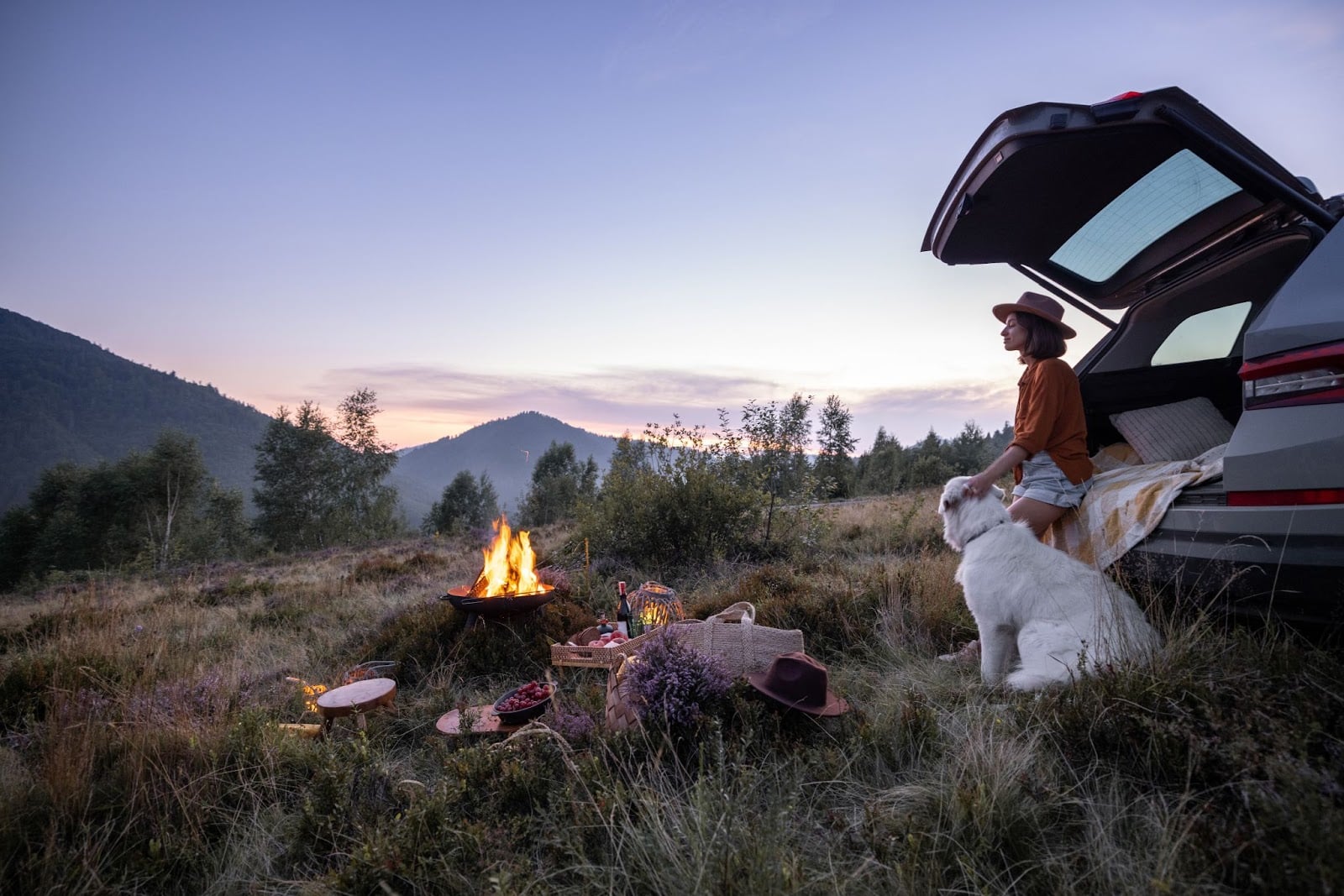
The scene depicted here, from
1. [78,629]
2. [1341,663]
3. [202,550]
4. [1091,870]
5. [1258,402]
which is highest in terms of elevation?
[1258,402]

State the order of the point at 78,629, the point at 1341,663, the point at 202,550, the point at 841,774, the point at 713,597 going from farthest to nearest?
1. the point at 202,550
2. the point at 713,597
3. the point at 78,629
4. the point at 841,774
5. the point at 1341,663

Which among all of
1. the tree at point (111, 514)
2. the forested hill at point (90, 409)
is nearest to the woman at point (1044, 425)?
the tree at point (111, 514)

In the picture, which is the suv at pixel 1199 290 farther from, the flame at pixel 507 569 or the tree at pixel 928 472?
the tree at pixel 928 472

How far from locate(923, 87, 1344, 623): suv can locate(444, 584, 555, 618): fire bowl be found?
466 centimetres

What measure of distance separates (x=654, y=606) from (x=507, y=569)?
1.95 meters

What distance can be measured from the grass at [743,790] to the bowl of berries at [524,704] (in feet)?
1.21

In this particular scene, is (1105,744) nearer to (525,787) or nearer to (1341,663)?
(1341,663)

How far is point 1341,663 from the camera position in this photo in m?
2.27

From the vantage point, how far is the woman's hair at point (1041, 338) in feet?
13.0

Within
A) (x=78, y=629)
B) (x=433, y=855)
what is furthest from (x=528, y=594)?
(x=78, y=629)

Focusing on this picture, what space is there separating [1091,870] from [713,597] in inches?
168

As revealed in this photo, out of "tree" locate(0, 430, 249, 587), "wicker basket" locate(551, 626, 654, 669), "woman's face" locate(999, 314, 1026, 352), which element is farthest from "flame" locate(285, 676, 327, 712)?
"tree" locate(0, 430, 249, 587)

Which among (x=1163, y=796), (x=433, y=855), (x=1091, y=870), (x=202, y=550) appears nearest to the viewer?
(x=1091, y=870)

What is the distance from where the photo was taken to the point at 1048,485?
3.85 metres
